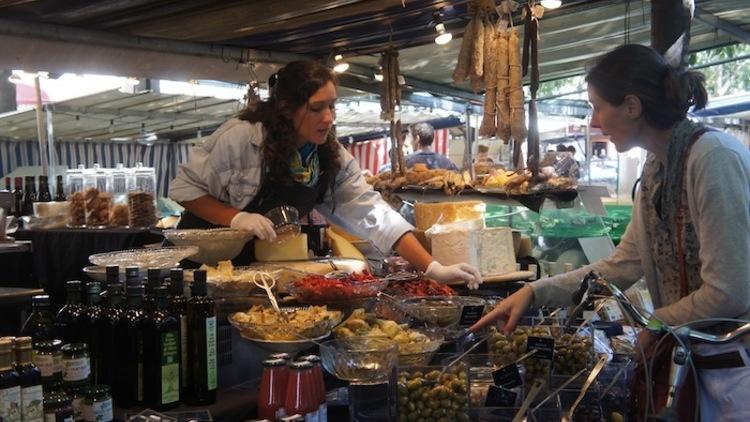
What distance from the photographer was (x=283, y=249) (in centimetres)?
270

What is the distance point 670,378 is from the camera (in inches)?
70.2

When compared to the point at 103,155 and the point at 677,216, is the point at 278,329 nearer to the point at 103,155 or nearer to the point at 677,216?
the point at 677,216

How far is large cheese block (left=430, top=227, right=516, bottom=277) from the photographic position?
301cm

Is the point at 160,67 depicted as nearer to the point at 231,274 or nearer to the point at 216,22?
the point at 216,22

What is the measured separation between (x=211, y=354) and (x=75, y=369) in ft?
1.04

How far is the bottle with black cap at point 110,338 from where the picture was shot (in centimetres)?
167

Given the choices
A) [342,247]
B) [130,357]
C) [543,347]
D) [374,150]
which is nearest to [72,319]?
[130,357]

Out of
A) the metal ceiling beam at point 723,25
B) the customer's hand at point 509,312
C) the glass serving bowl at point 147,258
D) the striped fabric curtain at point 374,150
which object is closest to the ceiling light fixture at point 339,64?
the metal ceiling beam at point 723,25

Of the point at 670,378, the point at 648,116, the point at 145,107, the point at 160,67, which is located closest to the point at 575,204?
the point at 648,116

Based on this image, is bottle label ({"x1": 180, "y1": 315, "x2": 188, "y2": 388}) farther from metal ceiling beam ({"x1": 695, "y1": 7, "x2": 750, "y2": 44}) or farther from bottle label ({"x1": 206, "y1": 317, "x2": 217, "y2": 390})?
metal ceiling beam ({"x1": 695, "y1": 7, "x2": 750, "y2": 44})

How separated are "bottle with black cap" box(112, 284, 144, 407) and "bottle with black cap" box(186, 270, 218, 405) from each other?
0.11 m

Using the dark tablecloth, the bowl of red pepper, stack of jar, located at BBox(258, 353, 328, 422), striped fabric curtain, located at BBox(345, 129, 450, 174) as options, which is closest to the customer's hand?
the bowl of red pepper

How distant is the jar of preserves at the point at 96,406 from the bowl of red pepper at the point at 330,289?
0.76 meters

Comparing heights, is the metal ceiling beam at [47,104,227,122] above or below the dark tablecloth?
above
